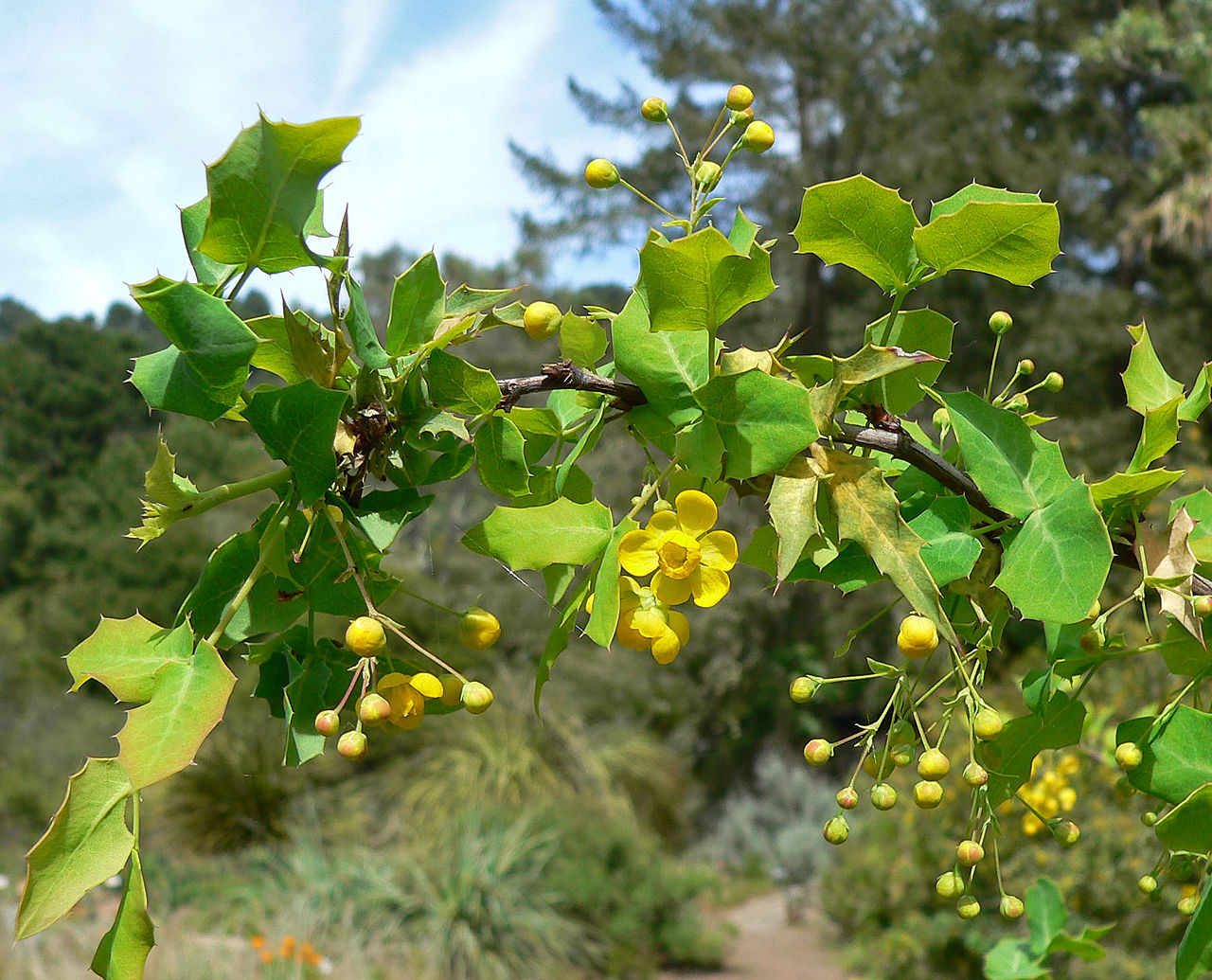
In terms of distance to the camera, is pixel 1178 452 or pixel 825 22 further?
pixel 825 22

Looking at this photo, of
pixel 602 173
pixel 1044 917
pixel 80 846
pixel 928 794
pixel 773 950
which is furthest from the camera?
pixel 773 950

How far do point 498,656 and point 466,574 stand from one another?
1917 mm

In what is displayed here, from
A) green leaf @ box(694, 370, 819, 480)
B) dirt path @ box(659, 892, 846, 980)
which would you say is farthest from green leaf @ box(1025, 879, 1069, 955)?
dirt path @ box(659, 892, 846, 980)

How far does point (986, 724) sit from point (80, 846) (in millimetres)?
390

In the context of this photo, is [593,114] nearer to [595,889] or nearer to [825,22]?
[825,22]

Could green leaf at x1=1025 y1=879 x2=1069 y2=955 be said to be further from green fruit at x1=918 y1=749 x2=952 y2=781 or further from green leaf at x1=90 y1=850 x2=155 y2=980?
green leaf at x1=90 y1=850 x2=155 y2=980

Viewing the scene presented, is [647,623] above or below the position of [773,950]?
above

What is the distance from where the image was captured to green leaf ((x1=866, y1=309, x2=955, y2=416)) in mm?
492

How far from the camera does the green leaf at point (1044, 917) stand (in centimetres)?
94

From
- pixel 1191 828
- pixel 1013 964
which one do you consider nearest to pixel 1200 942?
pixel 1191 828

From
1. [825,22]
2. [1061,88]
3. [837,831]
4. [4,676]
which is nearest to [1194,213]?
[1061,88]

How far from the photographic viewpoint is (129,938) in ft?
1.23

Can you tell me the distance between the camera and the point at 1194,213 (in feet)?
22.4

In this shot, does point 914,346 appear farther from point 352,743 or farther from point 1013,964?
point 1013,964
